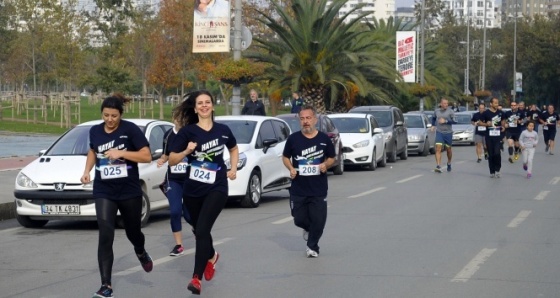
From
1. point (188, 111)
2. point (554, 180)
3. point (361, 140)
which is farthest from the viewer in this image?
point (361, 140)

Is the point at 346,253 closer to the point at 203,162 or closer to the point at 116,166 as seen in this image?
the point at 203,162

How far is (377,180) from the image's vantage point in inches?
916

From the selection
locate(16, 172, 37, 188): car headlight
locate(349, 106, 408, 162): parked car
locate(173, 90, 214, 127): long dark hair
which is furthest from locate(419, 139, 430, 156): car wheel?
locate(173, 90, 214, 127): long dark hair

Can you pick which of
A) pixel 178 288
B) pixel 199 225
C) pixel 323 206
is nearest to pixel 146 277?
pixel 178 288

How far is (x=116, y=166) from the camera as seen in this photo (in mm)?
8594

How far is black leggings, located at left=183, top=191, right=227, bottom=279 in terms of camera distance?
27.7ft

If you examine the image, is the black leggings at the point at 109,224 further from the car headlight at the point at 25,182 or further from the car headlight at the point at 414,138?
the car headlight at the point at 414,138

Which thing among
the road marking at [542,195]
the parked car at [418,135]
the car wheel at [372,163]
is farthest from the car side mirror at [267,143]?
the parked car at [418,135]

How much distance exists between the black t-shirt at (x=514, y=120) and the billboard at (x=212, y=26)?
424 inches

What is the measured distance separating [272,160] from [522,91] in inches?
3425

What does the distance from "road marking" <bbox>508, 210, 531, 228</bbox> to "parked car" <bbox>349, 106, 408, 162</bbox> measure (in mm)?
13977

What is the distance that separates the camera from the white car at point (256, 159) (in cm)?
1647

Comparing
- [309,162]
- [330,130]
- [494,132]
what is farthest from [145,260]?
[494,132]

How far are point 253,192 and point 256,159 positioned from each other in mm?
567
